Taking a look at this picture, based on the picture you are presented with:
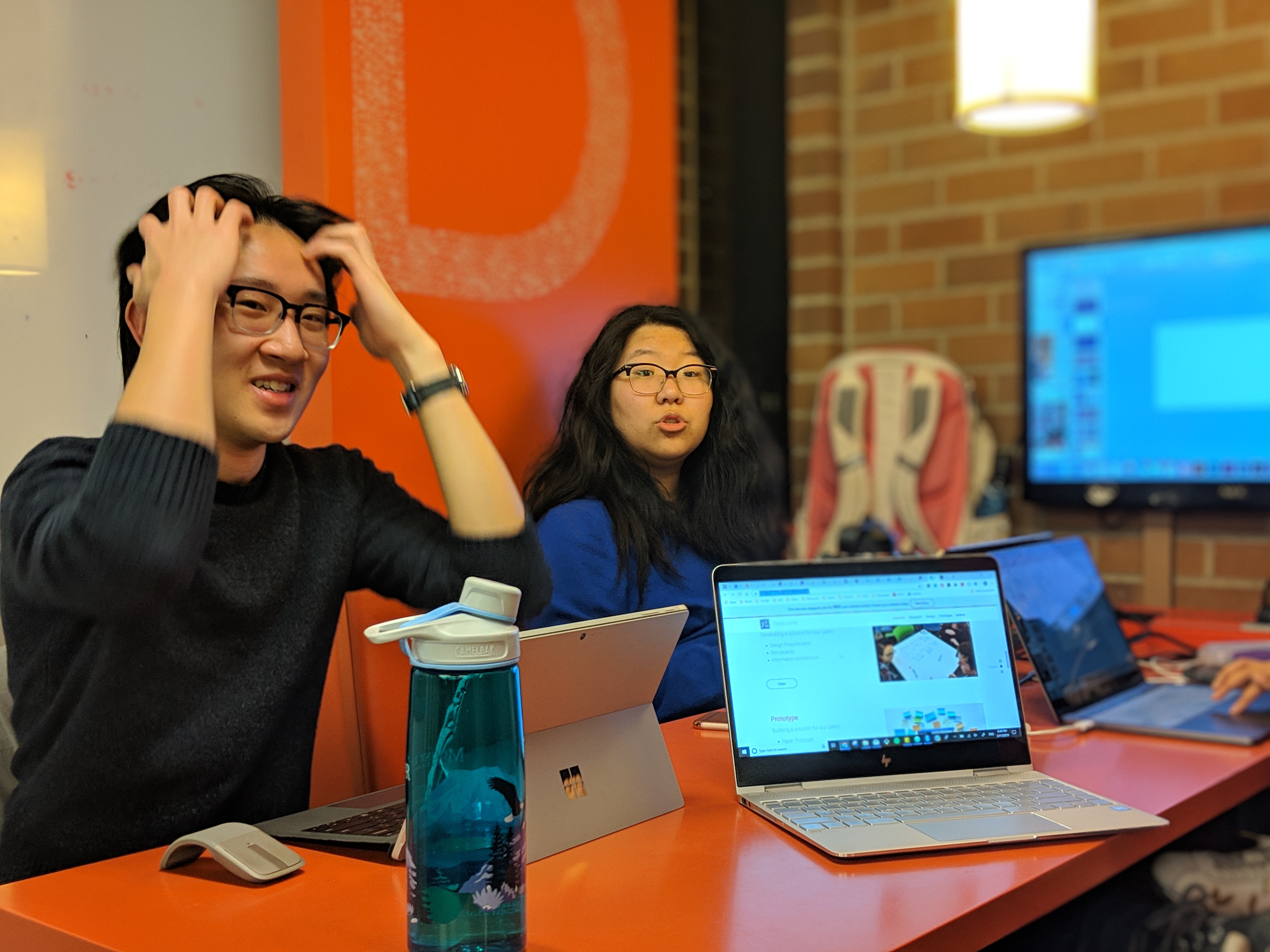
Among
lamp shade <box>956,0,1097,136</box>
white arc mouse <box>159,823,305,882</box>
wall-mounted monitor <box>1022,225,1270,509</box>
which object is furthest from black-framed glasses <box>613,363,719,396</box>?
wall-mounted monitor <box>1022,225,1270,509</box>

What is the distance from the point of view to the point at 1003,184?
3295mm

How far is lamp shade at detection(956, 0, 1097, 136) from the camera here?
2.25 meters

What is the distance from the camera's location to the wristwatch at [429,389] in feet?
4.37

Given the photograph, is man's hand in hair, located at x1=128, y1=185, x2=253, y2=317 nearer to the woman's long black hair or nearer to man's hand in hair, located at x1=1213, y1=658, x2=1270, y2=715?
the woman's long black hair

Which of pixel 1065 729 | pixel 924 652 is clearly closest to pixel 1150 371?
pixel 1065 729

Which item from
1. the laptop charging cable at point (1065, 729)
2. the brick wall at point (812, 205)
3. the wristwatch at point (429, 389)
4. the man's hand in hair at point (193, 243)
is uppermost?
the brick wall at point (812, 205)

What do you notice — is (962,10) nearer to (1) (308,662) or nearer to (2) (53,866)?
(1) (308,662)

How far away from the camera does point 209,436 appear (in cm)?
109

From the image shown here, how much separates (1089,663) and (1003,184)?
2.00 metres

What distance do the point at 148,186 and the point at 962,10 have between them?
1.61 m

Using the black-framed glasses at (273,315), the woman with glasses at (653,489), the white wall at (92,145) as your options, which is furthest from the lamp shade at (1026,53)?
the black-framed glasses at (273,315)

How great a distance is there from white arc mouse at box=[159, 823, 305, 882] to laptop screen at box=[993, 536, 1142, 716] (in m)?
0.87

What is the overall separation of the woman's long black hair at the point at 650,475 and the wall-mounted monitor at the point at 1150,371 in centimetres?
149

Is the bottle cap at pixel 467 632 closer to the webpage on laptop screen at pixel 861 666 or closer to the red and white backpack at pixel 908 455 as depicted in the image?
the webpage on laptop screen at pixel 861 666
